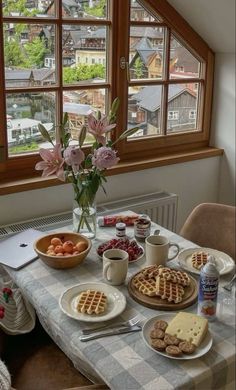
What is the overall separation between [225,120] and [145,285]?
1.63 m

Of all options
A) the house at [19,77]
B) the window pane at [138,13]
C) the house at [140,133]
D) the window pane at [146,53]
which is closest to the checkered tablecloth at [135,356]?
the house at [140,133]

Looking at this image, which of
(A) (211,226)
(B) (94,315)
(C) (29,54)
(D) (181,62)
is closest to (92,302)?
(B) (94,315)

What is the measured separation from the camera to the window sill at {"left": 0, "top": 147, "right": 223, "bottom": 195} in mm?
2102

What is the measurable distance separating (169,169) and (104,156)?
3.46 feet

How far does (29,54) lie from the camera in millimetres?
2150

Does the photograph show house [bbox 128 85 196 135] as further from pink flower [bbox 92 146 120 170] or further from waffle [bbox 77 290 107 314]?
waffle [bbox 77 290 107 314]

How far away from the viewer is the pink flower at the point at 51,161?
1.65 meters

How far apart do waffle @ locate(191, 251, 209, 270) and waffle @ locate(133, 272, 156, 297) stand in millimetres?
191

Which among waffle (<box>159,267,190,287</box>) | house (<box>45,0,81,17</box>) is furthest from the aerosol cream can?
Answer: house (<box>45,0,81,17</box>)

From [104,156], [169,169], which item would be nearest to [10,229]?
[104,156]

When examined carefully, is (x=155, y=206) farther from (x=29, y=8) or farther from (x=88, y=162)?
(x=29, y=8)

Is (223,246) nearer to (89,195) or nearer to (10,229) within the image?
(89,195)

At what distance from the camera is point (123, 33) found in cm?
237

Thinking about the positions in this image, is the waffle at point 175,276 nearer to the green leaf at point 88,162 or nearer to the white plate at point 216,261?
the white plate at point 216,261
